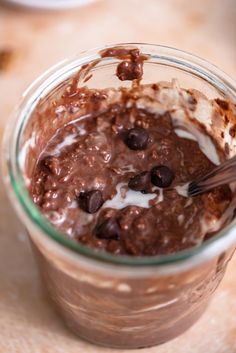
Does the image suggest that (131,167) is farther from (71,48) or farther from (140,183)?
(71,48)

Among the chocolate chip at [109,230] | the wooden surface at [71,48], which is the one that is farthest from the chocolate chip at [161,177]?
the wooden surface at [71,48]

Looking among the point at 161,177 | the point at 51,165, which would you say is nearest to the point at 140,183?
the point at 161,177

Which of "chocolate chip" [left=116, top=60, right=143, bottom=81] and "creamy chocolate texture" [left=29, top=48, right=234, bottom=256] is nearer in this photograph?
"creamy chocolate texture" [left=29, top=48, right=234, bottom=256]

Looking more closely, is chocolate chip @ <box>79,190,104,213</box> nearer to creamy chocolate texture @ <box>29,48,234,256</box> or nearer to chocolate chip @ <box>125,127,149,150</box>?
creamy chocolate texture @ <box>29,48,234,256</box>

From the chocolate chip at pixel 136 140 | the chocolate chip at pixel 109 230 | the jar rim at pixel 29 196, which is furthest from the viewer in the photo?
the chocolate chip at pixel 136 140

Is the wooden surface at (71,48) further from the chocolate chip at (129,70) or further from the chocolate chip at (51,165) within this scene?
the chocolate chip at (129,70)

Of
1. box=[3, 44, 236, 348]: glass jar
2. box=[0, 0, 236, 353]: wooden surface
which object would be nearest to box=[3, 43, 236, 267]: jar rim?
box=[3, 44, 236, 348]: glass jar
